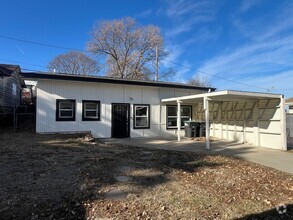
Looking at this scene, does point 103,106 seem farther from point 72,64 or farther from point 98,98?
point 72,64

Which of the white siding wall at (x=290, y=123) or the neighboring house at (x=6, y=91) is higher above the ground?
the neighboring house at (x=6, y=91)

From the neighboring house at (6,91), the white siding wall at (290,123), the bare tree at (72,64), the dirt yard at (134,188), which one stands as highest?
the bare tree at (72,64)

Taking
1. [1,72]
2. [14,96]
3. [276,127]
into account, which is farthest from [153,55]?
[276,127]

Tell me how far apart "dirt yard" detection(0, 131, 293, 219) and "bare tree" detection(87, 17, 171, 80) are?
26923 mm

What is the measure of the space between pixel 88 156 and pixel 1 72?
10766 millimetres

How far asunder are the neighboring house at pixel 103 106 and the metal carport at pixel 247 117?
45.5 inches

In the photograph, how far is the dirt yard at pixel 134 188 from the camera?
13.1 ft

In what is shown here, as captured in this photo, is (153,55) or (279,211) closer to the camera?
(279,211)

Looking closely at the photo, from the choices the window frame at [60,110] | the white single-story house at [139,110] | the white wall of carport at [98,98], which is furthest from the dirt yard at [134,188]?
the window frame at [60,110]

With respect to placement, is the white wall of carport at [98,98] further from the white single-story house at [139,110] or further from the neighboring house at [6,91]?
the neighboring house at [6,91]

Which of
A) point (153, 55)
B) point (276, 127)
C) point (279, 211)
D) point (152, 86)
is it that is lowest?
point (279, 211)

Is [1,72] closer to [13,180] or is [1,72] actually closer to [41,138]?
[41,138]

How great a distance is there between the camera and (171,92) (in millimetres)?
16188

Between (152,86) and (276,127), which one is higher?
(152,86)
